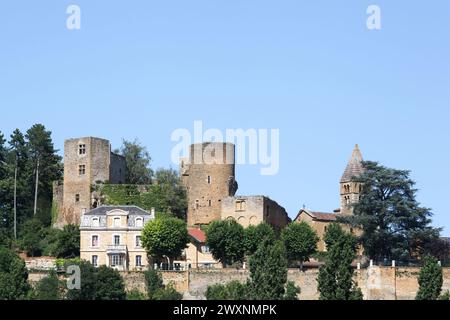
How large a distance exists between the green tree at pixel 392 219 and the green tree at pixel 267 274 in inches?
304

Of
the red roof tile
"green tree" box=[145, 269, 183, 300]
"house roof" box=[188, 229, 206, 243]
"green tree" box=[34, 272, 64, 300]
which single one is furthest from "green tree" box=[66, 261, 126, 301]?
the red roof tile

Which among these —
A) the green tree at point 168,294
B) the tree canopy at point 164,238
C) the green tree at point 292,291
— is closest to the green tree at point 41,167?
the tree canopy at point 164,238

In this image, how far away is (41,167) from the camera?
89.4 metres

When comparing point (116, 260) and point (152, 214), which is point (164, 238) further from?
point (152, 214)

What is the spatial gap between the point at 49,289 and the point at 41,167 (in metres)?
16.7

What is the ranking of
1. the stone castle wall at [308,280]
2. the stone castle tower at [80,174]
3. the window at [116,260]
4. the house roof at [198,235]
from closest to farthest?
the stone castle wall at [308,280] < the window at [116,260] < the house roof at [198,235] < the stone castle tower at [80,174]

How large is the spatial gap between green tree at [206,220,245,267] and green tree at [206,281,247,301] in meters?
4.98

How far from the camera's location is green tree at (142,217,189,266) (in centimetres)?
7975

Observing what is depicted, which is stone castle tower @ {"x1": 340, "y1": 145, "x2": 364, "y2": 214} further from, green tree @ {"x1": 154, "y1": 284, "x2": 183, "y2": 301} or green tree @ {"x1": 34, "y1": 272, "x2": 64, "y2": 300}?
green tree @ {"x1": 34, "y1": 272, "x2": 64, "y2": 300}

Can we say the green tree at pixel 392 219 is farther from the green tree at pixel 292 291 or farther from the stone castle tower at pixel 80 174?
the stone castle tower at pixel 80 174

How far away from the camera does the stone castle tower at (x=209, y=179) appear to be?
287 feet
